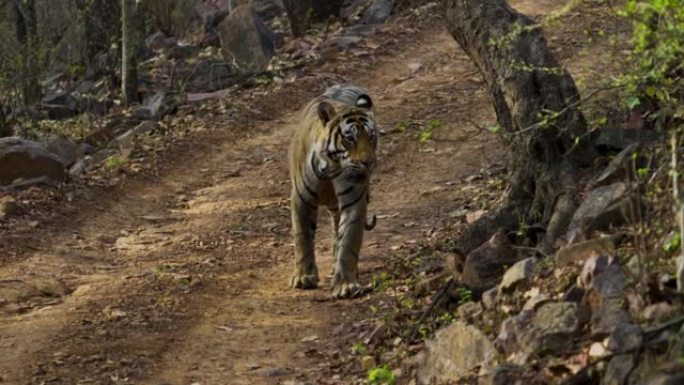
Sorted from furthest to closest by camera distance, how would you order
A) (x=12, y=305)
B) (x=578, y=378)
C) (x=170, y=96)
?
1. (x=170, y=96)
2. (x=12, y=305)
3. (x=578, y=378)

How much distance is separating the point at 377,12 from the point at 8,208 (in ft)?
38.1

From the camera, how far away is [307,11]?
23.6 m

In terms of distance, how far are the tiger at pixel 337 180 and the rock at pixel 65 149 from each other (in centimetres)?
684

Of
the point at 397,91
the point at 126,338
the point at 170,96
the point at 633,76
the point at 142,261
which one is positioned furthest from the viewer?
the point at 170,96

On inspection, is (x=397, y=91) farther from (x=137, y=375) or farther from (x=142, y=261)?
(x=137, y=375)

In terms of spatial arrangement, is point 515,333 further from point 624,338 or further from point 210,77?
point 210,77

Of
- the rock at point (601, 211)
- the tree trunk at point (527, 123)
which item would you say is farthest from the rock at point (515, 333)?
the tree trunk at point (527, 123)

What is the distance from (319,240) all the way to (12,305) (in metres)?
3.28

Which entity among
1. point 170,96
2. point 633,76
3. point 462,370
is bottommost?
point 170,96

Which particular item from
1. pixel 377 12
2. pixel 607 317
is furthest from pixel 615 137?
pixel 377 12

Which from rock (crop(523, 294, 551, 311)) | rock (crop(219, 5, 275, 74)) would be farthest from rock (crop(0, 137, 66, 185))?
rock (crop(523, 294, 551, 311))

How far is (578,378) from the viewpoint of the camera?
5.32 meters

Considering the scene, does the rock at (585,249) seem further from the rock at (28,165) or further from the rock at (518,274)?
the rock at (28,165)

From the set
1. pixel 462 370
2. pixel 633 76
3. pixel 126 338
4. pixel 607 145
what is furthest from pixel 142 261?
pixel 633 76
